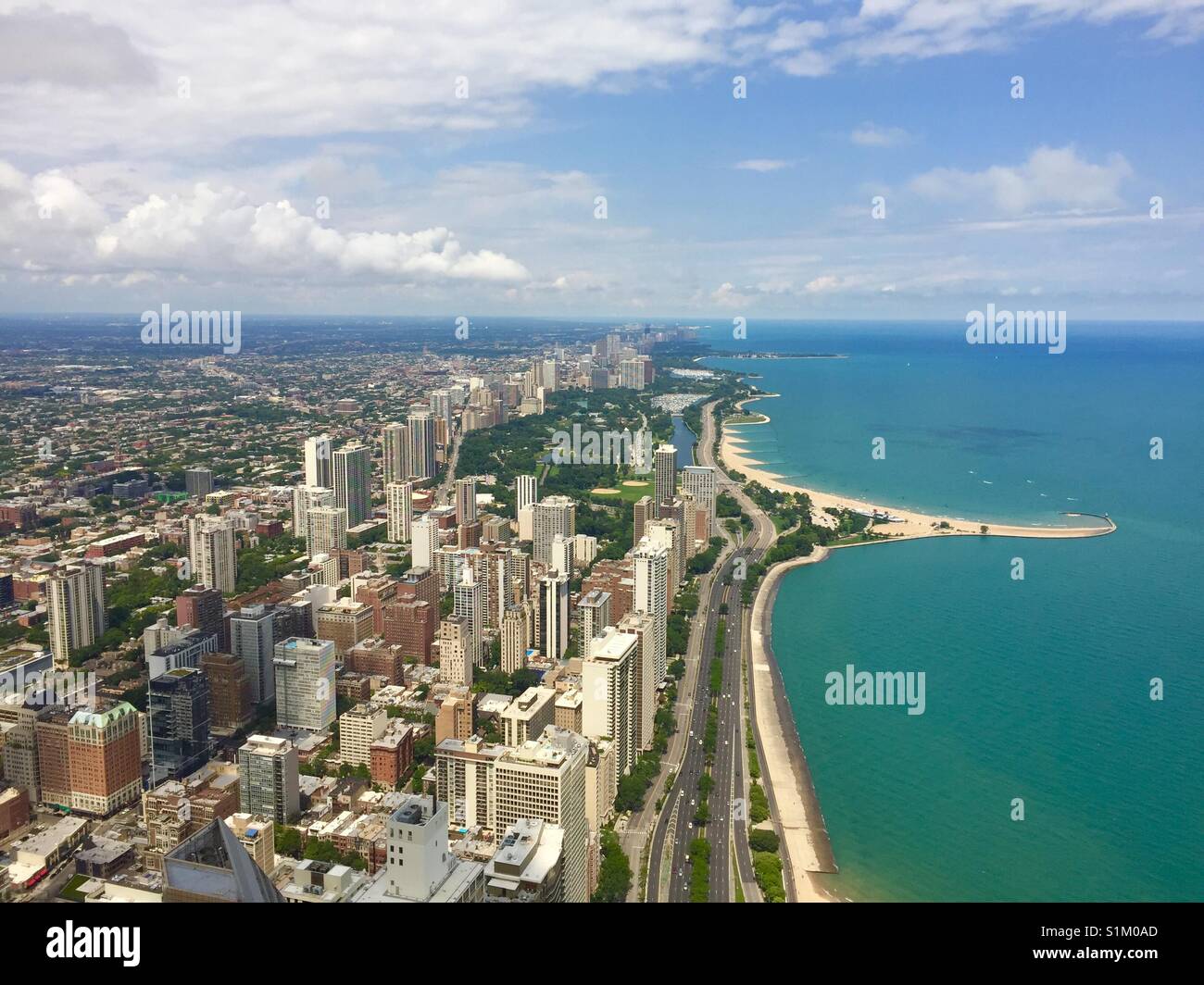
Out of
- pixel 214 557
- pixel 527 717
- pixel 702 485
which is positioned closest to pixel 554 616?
pixel 527 717

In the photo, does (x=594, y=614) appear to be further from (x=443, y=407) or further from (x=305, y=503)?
(x=443, y=407)

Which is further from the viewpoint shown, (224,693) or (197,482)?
(197,482)

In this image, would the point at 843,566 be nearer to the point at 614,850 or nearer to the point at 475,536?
the point at 475,536

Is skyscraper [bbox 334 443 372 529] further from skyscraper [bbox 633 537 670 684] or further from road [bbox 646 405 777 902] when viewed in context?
skyscraper [bbox 633 537 670 684]
